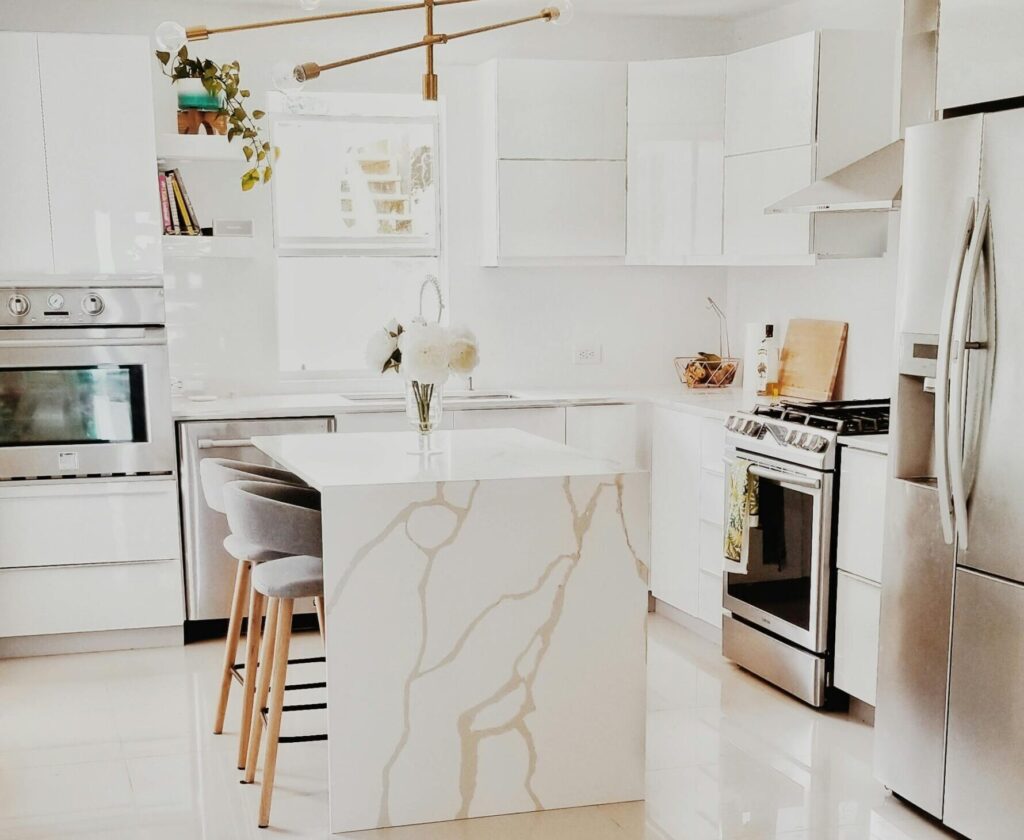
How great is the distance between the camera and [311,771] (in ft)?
11.5

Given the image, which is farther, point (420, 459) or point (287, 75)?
point (420, 459)

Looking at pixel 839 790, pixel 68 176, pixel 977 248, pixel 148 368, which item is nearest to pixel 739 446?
pixel 839 790

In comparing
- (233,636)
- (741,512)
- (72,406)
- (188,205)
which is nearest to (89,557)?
(72,406)

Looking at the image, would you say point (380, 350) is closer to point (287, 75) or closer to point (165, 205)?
point (287, 75)

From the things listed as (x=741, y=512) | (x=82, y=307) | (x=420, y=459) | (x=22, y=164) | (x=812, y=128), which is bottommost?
(x=741, y=512)

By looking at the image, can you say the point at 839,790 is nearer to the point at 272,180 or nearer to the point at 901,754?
the point at 901,754

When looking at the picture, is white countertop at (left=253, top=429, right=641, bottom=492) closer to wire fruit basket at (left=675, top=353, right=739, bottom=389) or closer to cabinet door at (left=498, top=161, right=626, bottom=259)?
cabinet door at (left=498, top=161, right=626, bottom=259)

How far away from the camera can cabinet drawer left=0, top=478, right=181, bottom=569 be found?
4.57m

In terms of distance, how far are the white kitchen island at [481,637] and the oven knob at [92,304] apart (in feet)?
5.65

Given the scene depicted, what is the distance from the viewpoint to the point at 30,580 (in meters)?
4.59

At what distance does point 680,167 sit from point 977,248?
94.6 inches

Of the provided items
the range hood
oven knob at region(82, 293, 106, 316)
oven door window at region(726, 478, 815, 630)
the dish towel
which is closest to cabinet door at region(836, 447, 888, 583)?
oven door window at region(726, 478, 815, 630)

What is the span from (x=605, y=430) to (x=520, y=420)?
1.24 feet

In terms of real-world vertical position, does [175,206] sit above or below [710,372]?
above
